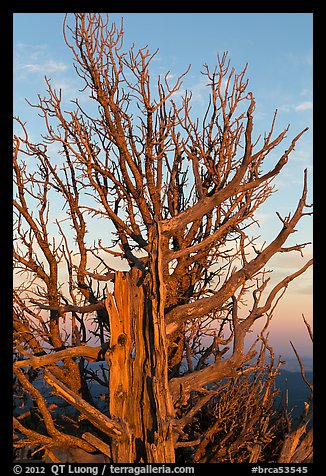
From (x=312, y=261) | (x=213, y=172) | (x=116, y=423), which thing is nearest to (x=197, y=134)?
(x=213, y=172)

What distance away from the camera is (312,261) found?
26.9 ft

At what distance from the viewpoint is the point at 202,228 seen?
9734 mm

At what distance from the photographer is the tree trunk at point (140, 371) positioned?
6961 millimetres

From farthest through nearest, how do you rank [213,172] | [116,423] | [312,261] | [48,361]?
[213,172] → [312,261] → [48,361] → [116,423]

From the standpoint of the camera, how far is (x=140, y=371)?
24.3ft

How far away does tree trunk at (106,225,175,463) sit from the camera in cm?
Result: 696

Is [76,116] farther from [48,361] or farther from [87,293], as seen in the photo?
[48,361]

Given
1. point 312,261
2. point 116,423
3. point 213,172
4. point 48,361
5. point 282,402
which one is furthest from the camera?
point 213,172

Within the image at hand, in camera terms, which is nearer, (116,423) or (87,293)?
(116,423)

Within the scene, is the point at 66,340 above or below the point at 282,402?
above
